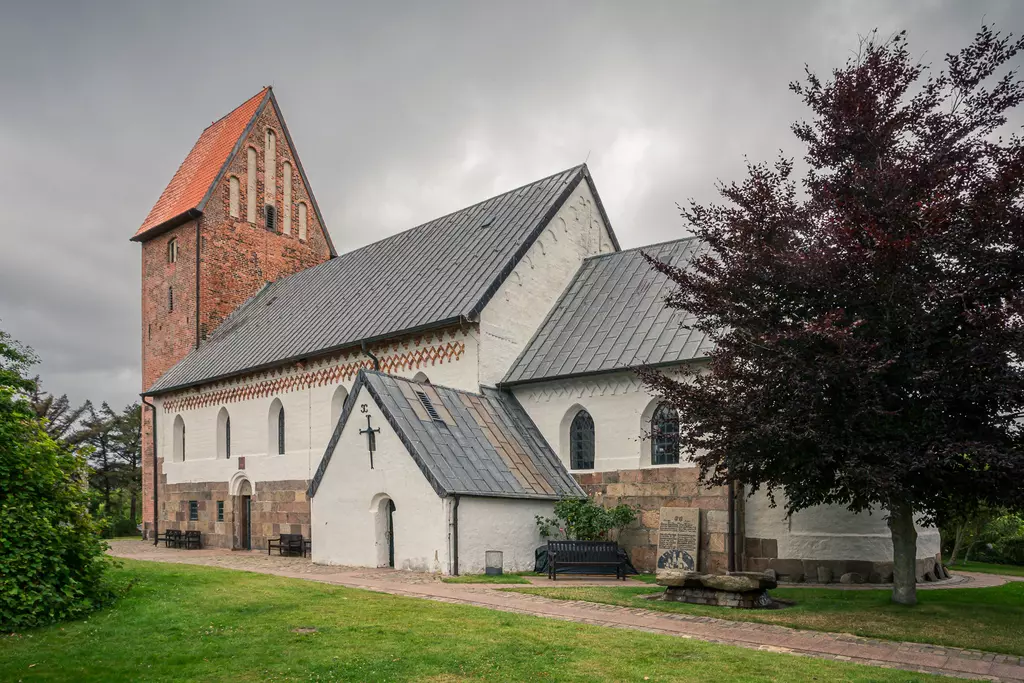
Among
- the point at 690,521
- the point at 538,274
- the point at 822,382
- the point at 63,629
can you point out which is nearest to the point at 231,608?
the point at 63,629

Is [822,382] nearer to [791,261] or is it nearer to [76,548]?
[791,261]

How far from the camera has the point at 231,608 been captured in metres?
11.4

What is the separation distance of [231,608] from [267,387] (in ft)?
51.2

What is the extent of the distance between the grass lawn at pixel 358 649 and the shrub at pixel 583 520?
6174 millimetres

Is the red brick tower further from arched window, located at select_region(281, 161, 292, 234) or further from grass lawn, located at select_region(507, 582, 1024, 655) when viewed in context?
grass lawn, located at select_region(507, 582, 1024, 655)

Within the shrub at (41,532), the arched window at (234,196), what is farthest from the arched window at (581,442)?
the arched window at (234,196)

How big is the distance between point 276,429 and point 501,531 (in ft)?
37.7

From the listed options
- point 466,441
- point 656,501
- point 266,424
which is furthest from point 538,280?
point 266,424

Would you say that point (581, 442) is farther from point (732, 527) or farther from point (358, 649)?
point (358, 649)

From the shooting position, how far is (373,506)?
702 inches

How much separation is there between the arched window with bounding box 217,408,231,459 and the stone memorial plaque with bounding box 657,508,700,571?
53.9 ft

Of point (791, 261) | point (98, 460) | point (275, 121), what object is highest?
point (275, 121)

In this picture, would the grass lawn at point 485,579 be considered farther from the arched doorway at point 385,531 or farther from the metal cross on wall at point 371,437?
the metal cross on wall at point 371,437

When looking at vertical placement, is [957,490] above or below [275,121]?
below
